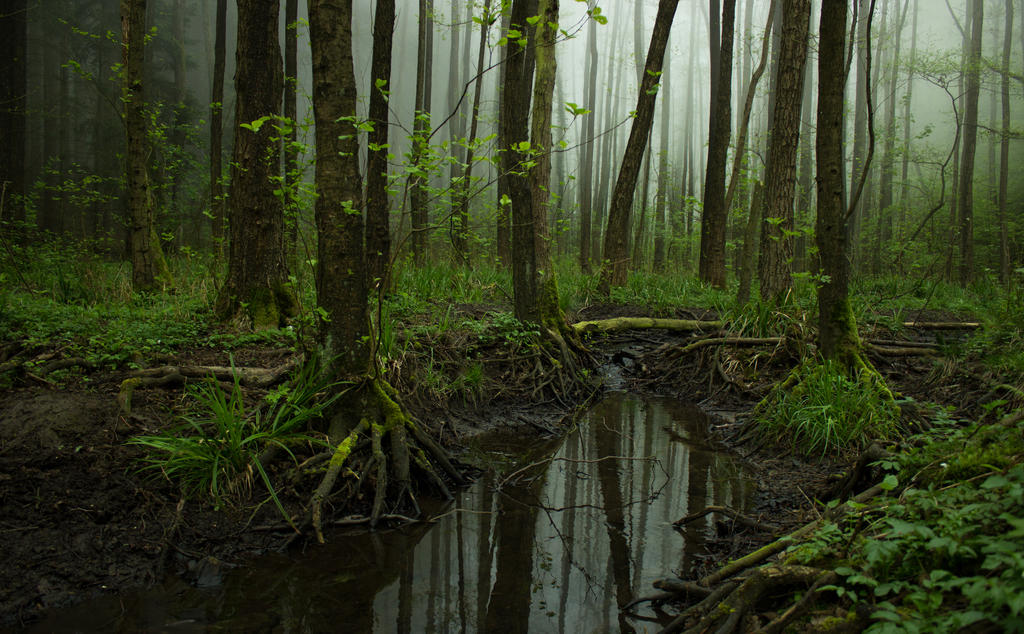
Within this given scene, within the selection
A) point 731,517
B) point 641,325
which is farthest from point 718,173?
point 731,517

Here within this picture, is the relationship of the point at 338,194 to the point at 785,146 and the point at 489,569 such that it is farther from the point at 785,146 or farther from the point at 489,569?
the point at 785,146

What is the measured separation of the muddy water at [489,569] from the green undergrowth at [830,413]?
64 centimetres

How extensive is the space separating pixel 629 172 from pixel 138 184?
7.85 m

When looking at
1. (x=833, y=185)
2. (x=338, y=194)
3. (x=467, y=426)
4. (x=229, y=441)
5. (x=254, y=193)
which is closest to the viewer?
(x=229, y=441)

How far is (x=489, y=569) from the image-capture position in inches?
112

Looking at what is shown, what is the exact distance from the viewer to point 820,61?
4.03m

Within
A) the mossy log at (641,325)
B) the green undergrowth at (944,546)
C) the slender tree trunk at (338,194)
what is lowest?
the green undergrowth at (944,546)

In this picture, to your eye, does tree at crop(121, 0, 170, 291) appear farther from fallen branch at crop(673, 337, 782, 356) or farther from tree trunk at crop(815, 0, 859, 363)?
tree trunk at crop(815, 0, 859, 363)

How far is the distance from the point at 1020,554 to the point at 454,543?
2.56 meters

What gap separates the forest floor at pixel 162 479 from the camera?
255cm

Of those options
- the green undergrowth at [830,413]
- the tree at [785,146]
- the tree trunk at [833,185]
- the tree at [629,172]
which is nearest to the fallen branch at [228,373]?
the green undergrowth at [830,413]

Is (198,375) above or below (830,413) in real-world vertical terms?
above

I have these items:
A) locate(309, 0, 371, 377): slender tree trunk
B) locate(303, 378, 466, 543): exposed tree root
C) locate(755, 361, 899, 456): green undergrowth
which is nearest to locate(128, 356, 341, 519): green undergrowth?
locate(303, 378, 466, 543): exposed tree root

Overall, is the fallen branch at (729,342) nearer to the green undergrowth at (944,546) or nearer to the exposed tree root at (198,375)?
the green undergrowth at (944,546)
